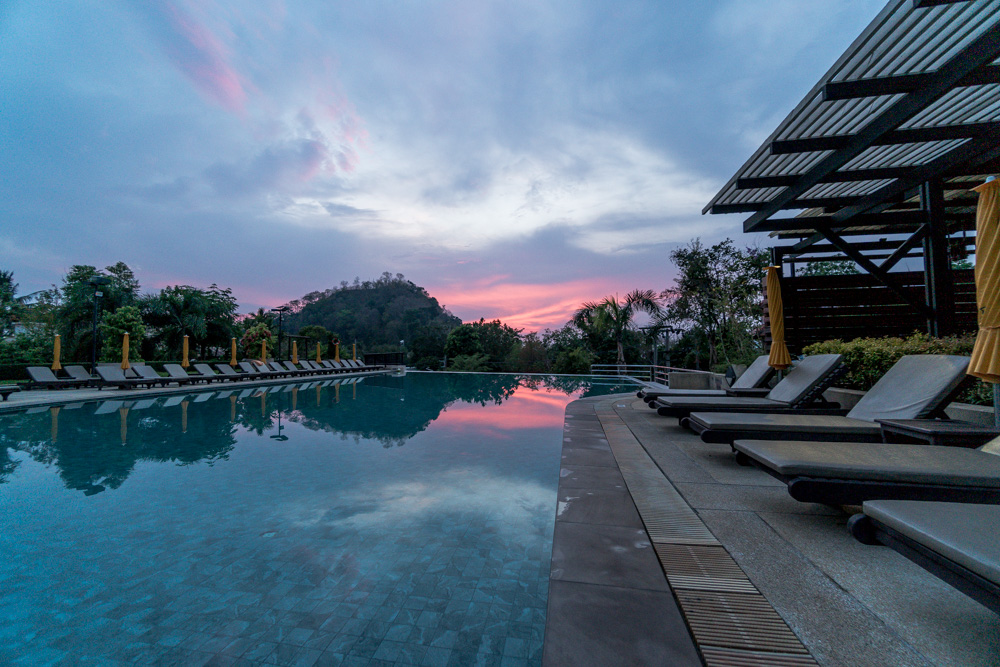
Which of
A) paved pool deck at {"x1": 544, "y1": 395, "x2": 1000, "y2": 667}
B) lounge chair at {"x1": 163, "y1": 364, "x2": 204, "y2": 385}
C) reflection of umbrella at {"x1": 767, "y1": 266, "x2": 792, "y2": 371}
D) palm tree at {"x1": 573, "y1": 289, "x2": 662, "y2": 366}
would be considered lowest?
paved pool deck at {"x1": 544, "y1": 395, "x2": 1000, "y2": 667}

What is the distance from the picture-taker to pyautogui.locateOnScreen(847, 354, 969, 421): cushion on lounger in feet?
11.0

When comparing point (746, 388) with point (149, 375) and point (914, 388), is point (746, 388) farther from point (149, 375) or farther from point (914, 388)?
point (149, 375)

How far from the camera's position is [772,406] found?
4.82 m

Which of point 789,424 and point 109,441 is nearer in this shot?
point 789,424

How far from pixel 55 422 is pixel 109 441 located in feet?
9.52

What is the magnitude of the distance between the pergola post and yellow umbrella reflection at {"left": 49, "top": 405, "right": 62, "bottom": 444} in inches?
501

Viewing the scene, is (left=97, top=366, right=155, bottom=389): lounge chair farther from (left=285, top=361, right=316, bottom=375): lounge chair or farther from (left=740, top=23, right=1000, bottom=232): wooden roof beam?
(left=740, top=23, right=1000, bottom=232): wooden roof beam

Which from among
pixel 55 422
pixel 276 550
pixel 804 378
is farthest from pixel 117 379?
pixel 804 378

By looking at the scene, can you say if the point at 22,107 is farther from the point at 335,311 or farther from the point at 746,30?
the point at 335,311

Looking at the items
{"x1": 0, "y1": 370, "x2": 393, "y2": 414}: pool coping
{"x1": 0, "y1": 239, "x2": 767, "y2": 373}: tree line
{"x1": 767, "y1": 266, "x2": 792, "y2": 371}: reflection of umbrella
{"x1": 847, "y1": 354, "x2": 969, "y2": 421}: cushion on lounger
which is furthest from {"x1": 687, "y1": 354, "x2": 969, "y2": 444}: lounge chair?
{"x1": 0, "y1": 370, "x2": 393, "y2": 414}: pool coping

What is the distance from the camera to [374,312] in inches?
2032

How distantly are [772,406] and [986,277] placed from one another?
221 centimetres

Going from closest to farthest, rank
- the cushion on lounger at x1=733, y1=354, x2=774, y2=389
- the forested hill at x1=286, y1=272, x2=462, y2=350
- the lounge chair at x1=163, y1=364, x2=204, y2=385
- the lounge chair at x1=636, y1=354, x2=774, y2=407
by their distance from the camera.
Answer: the lounge chair at x1=636, y1=354, x2=774, y2=407 → the cushion on lounger at x1=733, y1=354, x2=774, y2=389 → the lounge chair at x1=163, y1=364, x2=204, y2=385 → the forested hill at x1=286, y1=272, x2=462, y2=350

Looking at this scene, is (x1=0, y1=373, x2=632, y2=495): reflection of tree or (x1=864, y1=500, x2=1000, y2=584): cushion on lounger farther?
(x1=0, y1=373, x2=632, y2=495): reflection of tree
